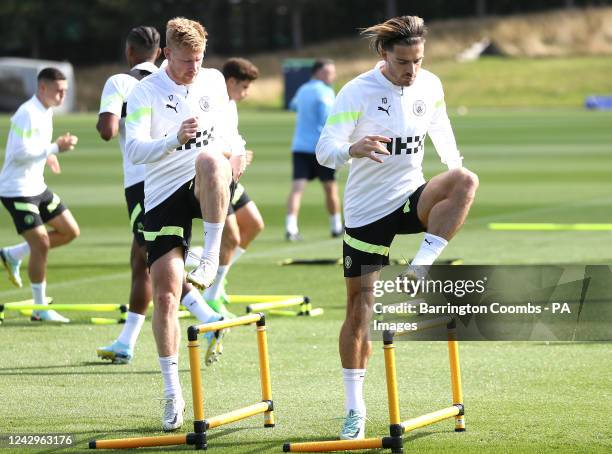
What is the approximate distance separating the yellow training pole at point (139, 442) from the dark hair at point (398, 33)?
7.71 ft

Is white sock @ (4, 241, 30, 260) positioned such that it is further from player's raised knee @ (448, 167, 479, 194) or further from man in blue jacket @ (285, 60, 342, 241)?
player's raised knee @ (448, 167, 479, 194)

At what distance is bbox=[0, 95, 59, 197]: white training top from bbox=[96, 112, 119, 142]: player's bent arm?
8.92ft

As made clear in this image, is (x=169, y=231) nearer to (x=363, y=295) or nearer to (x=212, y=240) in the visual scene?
(x=212, y=240)

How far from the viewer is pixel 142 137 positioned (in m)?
7.77

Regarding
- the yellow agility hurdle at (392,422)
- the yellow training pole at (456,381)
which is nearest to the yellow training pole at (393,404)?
the yellow agility hurdle at (392,422)

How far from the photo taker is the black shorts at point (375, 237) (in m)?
7.52

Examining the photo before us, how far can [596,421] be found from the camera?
7.82 metres

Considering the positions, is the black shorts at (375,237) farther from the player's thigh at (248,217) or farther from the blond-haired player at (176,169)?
the player's thigh at (248,217)

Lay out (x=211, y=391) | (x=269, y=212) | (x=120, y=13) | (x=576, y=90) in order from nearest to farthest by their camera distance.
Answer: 1. (x=211, y=391)
2. (x=269, y=212)
3. (x=576, y=90)
4. (x=120, y=13)

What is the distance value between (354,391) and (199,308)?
177cm

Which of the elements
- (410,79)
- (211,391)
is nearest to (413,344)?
(211,391)

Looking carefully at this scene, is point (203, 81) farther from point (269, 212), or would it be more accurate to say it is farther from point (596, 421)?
point (269, 212)

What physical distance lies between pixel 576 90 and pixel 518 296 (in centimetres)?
7168

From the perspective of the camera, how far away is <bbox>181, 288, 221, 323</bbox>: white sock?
28.6ft
